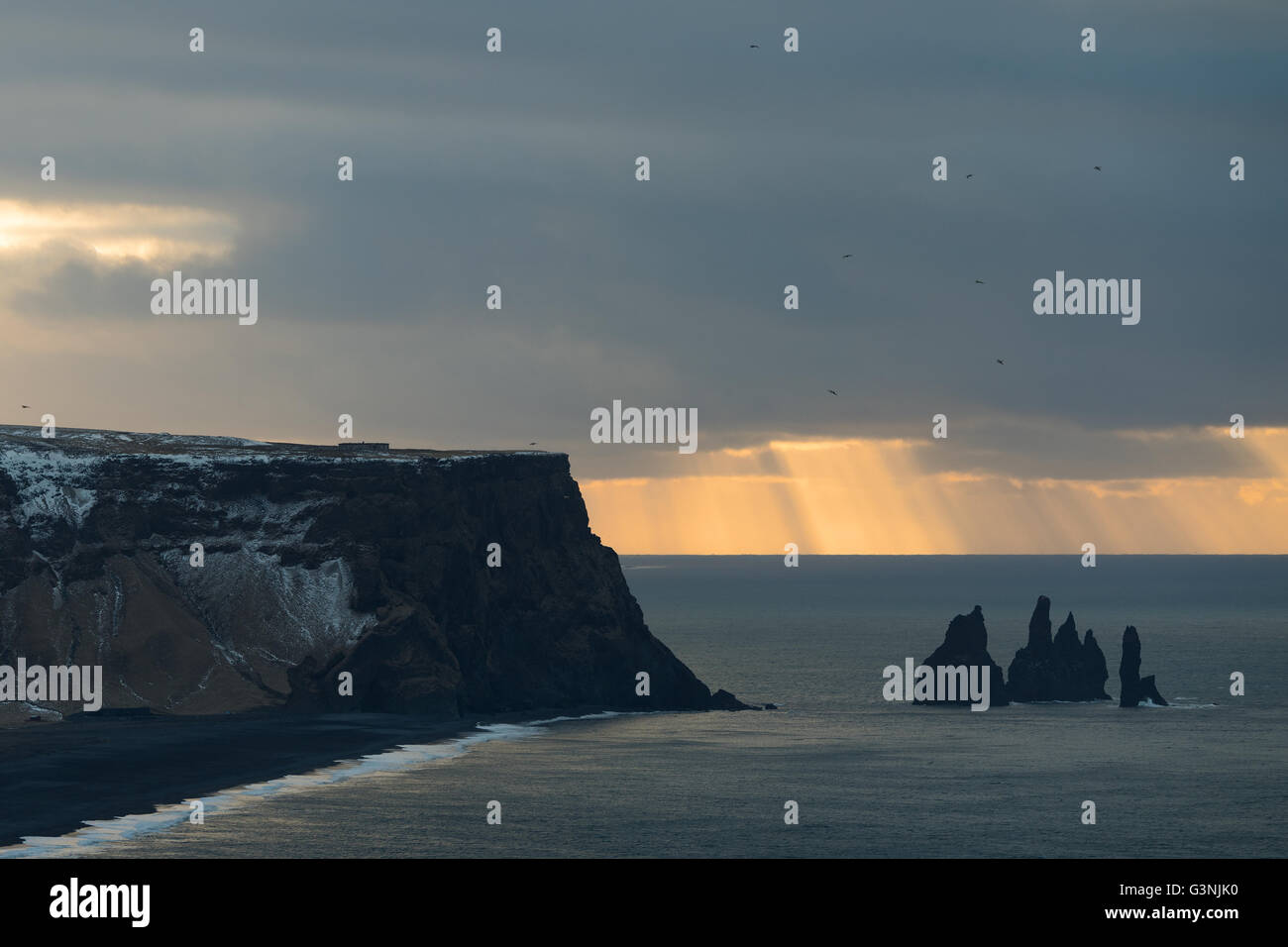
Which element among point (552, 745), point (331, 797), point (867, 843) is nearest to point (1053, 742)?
point (552, 745)
